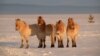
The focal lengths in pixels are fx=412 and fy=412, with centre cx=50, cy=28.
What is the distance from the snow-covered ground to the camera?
2129 millimetres

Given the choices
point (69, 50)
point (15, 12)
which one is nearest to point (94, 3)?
point (69, 50)

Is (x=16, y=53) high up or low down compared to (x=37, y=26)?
down

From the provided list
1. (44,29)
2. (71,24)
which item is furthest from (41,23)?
(71,24)

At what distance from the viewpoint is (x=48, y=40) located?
2162mm

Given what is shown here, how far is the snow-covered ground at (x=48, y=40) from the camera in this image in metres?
2.13

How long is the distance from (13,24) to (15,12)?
0.22ft

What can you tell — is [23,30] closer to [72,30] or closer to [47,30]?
[47,30]

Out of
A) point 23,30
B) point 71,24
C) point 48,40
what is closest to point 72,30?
point 71,24

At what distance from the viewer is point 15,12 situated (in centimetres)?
217

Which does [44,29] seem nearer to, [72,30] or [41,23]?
[41,23]

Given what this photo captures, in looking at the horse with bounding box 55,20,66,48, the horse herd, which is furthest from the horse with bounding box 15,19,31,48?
the horse with bounding box 55,20,66,48

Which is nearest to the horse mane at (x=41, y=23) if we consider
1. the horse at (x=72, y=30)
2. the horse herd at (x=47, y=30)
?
the horse herd at (x=47, y=30)

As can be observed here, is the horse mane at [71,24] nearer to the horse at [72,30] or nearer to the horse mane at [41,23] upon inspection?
the horse at [72,30]

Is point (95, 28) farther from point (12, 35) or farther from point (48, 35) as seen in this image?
point (12, 35)
